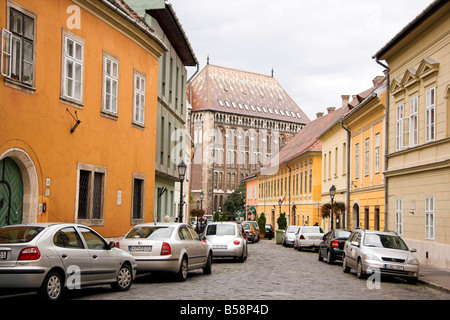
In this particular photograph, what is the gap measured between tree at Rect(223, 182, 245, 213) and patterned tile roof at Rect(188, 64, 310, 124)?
16.8 m

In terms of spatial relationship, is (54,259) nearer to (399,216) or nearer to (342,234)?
(342,234)

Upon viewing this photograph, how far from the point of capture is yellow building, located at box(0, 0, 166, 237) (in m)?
14.9

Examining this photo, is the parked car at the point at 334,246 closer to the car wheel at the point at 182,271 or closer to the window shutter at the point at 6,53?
the car wheel at the point at 182,271

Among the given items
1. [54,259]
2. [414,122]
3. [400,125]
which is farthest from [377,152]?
[54,259]

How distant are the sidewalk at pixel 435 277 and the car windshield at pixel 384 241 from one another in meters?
1.13

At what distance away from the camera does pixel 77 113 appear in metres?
18.0

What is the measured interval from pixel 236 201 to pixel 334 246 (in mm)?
103262

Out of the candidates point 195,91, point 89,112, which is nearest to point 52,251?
point 89,112

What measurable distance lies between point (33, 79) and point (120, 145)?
6.04 metres

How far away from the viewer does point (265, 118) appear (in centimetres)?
Answer: 13262

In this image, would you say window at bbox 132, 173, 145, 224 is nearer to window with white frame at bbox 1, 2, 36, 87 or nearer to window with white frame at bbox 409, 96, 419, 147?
window with white frame at bbox 1, 2, 36, 87

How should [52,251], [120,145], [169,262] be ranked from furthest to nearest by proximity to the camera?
1. [120,145]
2. [169,262]
3. [52,251]

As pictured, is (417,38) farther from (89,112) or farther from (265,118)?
(265,118)

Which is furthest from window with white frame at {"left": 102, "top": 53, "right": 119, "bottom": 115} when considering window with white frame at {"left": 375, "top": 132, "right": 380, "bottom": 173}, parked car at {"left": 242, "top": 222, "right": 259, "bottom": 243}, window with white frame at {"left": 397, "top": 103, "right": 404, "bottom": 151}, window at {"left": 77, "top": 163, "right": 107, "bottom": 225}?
parked car at {"left": 242, "top": 222, "right": 259, "bottom": 243}
